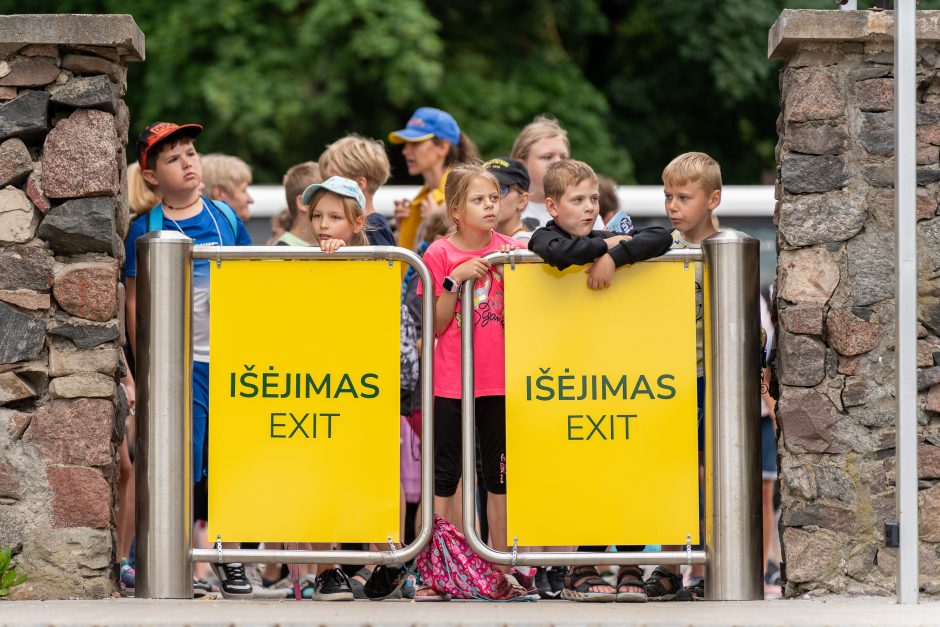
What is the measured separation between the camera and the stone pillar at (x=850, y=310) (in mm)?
5020

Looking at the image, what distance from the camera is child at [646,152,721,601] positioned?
532 centimetres

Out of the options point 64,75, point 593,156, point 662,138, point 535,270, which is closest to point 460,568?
point 535,270

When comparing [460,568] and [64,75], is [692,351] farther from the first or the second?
[64,75]

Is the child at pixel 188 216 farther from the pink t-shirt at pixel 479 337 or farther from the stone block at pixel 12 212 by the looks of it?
the pink t-shirt at pixel 479 337

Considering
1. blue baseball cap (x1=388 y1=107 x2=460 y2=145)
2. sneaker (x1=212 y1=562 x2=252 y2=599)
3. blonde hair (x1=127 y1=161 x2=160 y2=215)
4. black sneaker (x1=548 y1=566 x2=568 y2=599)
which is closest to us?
sneaker (x1=212 y1=562 x2=252 y2=599)

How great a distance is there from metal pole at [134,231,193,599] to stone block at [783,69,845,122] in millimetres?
2222

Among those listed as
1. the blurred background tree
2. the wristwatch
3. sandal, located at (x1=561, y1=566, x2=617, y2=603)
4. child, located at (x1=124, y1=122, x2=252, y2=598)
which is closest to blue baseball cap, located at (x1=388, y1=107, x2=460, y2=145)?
child, located at (x1=124, y1=122, x2=252, y2=598)

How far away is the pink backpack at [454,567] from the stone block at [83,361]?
4.27 ft

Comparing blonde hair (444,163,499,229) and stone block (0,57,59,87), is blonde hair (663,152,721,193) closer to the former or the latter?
blonde hair (444,163,499,229)

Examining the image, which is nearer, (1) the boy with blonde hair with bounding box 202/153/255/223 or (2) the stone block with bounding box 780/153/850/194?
(2) the stone block with bounding box 780/153/850/194

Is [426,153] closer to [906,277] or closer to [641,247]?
[641,247]

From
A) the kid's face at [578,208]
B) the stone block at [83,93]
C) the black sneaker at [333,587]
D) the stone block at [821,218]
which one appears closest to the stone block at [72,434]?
the black sneaker at [333,587]

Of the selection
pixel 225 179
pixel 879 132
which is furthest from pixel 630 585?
pixel 225 179

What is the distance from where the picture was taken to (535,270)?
505 cm
